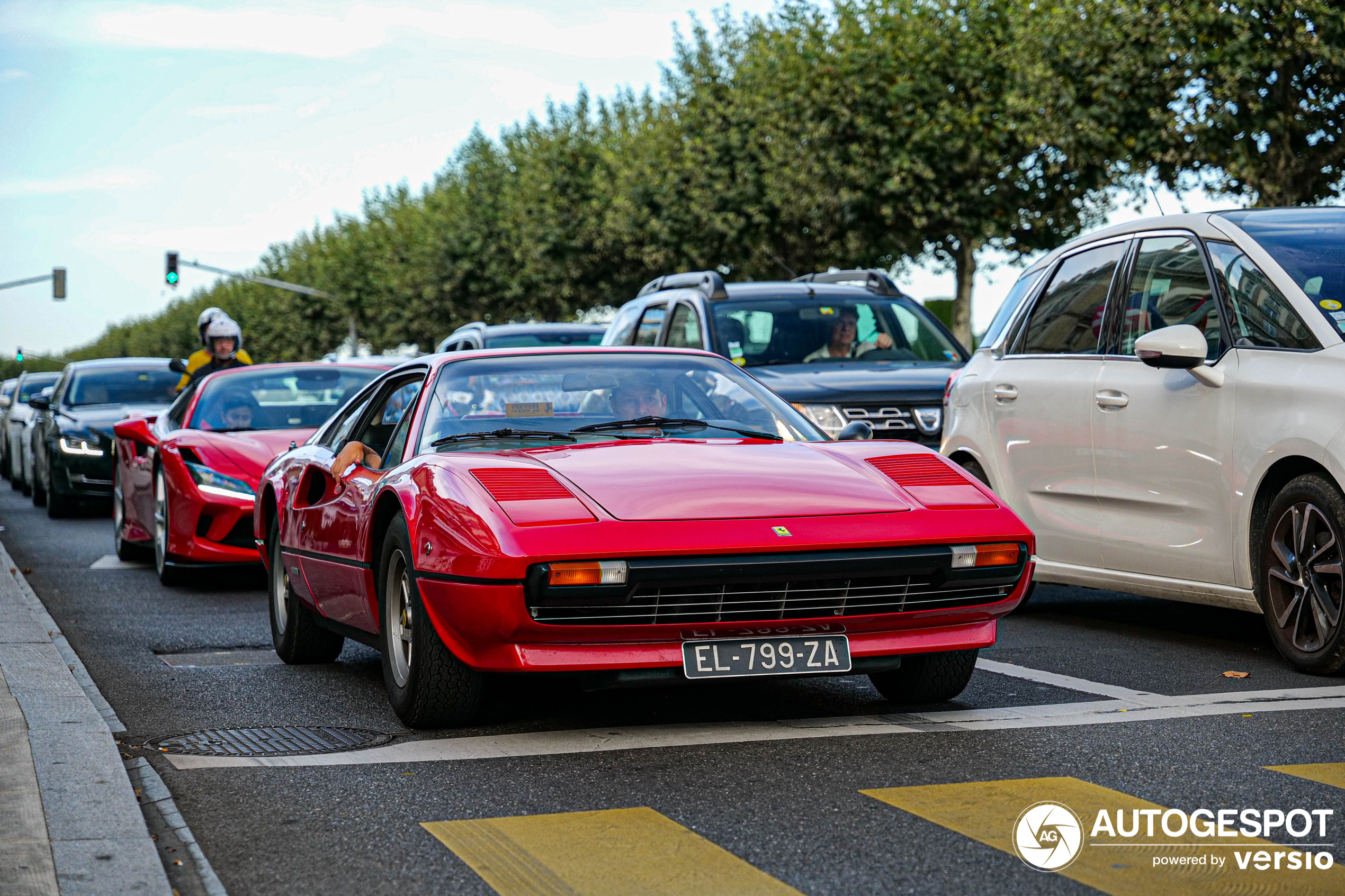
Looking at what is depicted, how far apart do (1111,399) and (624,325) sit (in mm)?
7417

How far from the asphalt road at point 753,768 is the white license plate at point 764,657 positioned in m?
0.24

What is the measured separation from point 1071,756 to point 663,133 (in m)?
41.7

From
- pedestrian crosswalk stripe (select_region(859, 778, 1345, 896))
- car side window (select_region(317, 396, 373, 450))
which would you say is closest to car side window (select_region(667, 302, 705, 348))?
car side window (select_region(317, 396, 373, 450))

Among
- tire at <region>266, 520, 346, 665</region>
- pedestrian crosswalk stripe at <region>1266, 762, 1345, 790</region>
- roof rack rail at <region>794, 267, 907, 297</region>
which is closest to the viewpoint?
Answer: pedestrian crosswalk stripe at <region>1266, 762, 1345, 790</region>

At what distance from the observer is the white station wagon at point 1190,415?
667 cm

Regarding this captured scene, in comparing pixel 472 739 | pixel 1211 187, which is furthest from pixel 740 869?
pixel 1211 187

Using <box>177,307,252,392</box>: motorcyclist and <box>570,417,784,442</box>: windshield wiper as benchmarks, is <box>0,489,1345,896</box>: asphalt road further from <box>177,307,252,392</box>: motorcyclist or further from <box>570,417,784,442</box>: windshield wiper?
<box>177,307,252,392</box>: motorcyclist

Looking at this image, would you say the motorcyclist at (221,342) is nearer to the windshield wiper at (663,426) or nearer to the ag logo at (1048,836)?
the windshield wiper at (663,426)

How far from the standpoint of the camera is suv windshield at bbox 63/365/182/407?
19.1 meters

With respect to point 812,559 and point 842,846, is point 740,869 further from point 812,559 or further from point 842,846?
point 812,559

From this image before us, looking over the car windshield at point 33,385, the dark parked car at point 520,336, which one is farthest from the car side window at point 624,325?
the car windshield at point 33,385

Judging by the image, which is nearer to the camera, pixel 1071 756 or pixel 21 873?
pixel 21 873

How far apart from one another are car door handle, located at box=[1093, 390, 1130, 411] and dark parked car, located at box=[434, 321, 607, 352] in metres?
9.37

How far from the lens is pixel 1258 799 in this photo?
4559 millimetres
